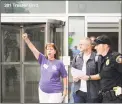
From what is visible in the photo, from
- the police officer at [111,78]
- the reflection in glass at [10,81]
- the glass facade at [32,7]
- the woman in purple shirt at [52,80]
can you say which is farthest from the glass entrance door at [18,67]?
the police officer at [111,78]

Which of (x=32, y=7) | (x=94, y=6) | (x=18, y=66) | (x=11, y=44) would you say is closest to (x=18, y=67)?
(x=18, y=66)

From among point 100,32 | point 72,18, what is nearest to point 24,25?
point 72,18

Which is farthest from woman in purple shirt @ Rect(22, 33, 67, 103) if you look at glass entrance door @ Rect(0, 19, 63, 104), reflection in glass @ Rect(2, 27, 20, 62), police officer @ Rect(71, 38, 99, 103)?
reflection in glass @ Rect(2, 27, 20, 62)

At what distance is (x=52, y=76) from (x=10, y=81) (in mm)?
2868

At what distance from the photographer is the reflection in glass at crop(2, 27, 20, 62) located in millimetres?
7883

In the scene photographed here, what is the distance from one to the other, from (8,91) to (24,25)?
1.43 meters

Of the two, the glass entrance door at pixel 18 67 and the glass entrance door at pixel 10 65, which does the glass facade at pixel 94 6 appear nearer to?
the glass entrance door at pixel 18 67

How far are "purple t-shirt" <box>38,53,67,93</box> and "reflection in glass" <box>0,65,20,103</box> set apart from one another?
270 centimetres

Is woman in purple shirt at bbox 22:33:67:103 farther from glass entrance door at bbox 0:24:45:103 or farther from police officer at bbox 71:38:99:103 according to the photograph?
glass entrance door at bbox 0:24:45:103

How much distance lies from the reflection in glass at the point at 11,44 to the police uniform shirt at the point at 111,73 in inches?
140

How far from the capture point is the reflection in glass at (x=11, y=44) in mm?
7883

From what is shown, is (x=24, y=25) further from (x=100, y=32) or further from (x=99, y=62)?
(x=99, y=62)

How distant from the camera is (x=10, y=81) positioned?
7.94 m

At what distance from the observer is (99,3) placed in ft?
Answer: 25.4
